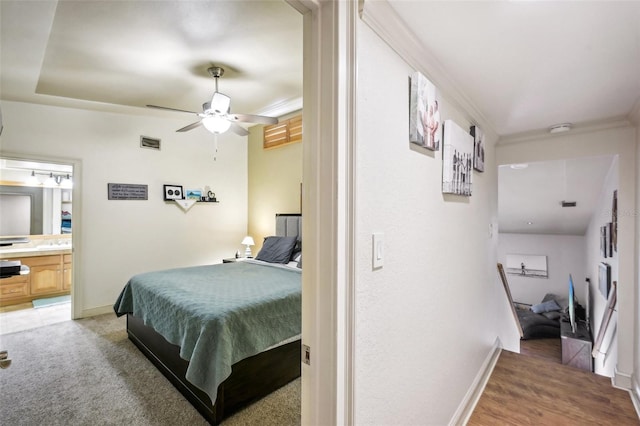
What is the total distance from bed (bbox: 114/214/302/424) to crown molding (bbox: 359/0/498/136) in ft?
5.82

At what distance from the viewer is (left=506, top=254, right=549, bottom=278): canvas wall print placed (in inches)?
282

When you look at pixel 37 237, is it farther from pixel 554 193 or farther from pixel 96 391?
pixel 554 193

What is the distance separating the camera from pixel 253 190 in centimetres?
517

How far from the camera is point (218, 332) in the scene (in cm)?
182

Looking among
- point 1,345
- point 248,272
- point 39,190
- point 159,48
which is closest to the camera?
point 159,48

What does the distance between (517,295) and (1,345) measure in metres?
9.89

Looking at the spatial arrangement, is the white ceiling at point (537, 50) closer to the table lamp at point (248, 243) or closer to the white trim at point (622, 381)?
the white trim at point (622, 381)

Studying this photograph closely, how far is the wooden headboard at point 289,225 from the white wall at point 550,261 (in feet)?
15.4

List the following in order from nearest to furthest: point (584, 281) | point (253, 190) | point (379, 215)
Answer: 1. point (379, 215)
2. point (253, 190)
3. point (584, 281)

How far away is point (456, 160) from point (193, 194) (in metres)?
3.94

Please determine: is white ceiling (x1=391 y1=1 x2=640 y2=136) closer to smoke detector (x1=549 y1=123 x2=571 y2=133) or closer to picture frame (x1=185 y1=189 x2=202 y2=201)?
smoke detector (x1=549 y1=123 x2=571 y2=133)

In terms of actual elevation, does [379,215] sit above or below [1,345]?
above

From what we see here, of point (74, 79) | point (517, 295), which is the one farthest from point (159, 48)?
point (517, 295)

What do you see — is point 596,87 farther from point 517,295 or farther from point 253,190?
point 517,295
